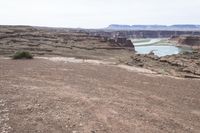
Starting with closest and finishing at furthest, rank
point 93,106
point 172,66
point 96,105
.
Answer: point 93,106 < point 96,105 < point 172,66

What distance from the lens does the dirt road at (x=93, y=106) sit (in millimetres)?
9656

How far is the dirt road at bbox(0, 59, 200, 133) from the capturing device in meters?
9.66

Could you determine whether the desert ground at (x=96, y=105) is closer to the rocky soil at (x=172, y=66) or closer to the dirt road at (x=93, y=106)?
the dirt road at (x=93, y=106)

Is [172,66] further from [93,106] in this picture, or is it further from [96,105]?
[93,106]

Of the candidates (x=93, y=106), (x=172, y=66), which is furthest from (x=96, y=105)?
(x=172, y=66)

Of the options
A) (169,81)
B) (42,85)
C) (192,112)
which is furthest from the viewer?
(169,81)

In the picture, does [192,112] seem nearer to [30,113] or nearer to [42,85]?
[30,113]

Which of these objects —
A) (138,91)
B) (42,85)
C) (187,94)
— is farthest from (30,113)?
(187,94)

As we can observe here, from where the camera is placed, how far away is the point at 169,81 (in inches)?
846

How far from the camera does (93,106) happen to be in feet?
39.7

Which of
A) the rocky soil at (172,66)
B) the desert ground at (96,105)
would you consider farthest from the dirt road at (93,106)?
the rocky soil at (172,66)

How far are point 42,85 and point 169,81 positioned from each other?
938 cm

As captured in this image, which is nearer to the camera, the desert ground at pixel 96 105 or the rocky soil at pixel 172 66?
the desert ground at pixel 96 105

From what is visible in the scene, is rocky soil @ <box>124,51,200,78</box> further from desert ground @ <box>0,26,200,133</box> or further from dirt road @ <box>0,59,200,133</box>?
dirt road @ <box>0,59,200,133</box>
